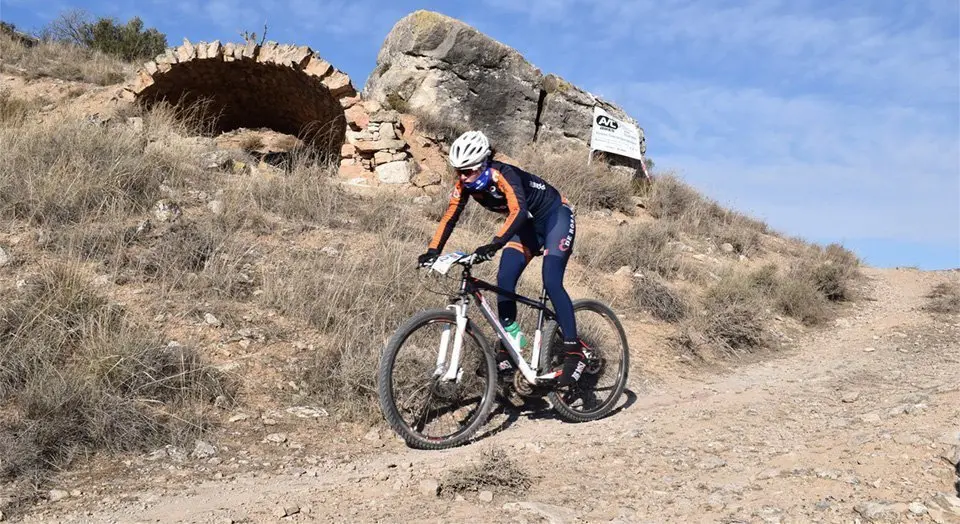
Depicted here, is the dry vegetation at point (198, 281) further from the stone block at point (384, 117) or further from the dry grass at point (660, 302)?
the stone block at point (384, 117)

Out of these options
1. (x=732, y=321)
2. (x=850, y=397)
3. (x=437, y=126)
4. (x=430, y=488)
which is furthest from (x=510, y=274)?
(x=437, y=126)

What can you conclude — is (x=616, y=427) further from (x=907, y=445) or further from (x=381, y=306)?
(x=381, y=306)

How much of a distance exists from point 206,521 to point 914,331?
881 cm

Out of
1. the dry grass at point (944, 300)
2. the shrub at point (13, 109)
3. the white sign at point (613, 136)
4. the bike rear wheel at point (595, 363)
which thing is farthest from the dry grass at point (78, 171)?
the dry grass at point (944, 300)

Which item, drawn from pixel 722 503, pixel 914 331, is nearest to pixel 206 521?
pixel 722 503

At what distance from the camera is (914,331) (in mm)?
8695

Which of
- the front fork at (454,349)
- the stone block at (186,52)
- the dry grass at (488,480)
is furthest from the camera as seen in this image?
the stone block at (186,52)

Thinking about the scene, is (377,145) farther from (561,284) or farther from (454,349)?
(454,349)

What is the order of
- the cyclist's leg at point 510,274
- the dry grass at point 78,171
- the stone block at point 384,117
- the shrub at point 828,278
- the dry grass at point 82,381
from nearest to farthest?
1. the dry grass at point 82,381
2. the cyclist's leg at point 510,274
3. the dry grass at point 78,171
4. the shrub at point 828,278
5. the stone block at point 384,117

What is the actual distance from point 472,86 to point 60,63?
29.5ft

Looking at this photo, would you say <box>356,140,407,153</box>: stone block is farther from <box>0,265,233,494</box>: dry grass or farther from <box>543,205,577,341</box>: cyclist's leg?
<box>543,205,577,341</box>: cyclist's leg

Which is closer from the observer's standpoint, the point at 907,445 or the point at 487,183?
the point at 907,445

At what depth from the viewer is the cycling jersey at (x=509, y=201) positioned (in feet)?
13.6

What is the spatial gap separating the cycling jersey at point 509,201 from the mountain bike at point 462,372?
0.87 ft
